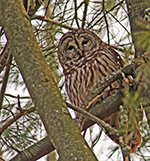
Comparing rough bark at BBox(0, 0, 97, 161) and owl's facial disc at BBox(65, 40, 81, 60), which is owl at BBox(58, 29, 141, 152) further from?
rough bark at BBox(0, 0, 97, 161)

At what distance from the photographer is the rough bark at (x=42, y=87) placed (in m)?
1.50

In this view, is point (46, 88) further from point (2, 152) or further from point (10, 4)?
point (2, 152)

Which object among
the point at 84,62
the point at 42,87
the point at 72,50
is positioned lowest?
the point at 42,87

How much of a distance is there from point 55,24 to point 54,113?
192 cm

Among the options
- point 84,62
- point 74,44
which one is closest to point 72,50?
point 74,44

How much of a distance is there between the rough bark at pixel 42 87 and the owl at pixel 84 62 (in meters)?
1.41

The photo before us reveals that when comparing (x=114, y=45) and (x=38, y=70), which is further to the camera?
(x=114, y=45)

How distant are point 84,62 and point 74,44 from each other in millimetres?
349

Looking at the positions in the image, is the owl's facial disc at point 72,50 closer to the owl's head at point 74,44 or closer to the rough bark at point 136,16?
the owl's head at point 74,44

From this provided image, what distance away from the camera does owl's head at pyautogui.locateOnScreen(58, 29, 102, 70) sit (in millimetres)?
3725

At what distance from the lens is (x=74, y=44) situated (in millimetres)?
3773

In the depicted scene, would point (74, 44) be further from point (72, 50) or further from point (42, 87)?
point (42, 87)

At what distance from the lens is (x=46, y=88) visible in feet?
5.61

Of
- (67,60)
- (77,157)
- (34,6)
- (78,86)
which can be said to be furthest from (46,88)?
(67,60)
